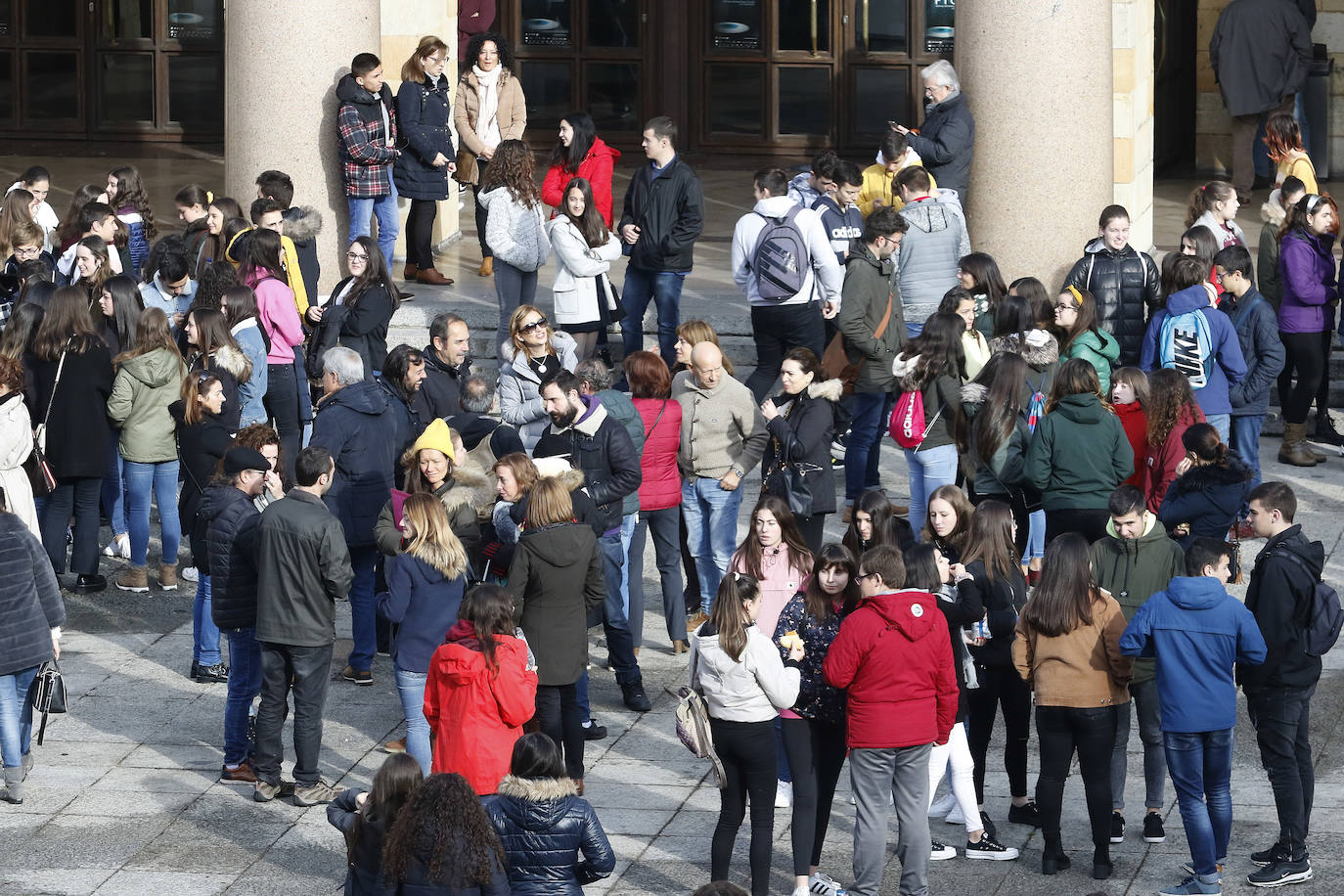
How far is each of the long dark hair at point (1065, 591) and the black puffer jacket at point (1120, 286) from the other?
4899 mm

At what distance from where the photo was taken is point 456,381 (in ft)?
39.2

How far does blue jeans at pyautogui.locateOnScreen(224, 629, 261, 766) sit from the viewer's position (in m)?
9.97

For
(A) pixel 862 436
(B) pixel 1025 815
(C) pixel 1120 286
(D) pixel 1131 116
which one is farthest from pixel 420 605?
(D) pixel 1131 116

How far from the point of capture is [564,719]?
9.62 meters

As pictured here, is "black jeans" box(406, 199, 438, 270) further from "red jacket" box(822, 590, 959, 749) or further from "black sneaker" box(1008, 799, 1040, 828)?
"red jacket" box(822, 590, 959, 749)

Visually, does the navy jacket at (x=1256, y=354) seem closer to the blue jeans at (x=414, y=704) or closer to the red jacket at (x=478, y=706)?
the blue jeans at (x=414, y=704)

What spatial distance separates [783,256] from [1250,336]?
2.91 m

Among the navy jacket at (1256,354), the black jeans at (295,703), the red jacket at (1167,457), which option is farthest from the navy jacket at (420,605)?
the navy jacket at (1256,354)

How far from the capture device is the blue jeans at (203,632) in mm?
11227

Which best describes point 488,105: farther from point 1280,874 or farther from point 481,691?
point 1280,874

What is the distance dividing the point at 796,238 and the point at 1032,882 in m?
5.43

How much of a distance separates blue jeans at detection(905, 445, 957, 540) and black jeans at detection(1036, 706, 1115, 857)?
3.19 m

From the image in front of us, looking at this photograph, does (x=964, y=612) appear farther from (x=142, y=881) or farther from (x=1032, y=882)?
(x=142, y=881)

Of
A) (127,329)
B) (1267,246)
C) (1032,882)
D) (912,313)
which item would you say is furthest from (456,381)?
(1267,246)
